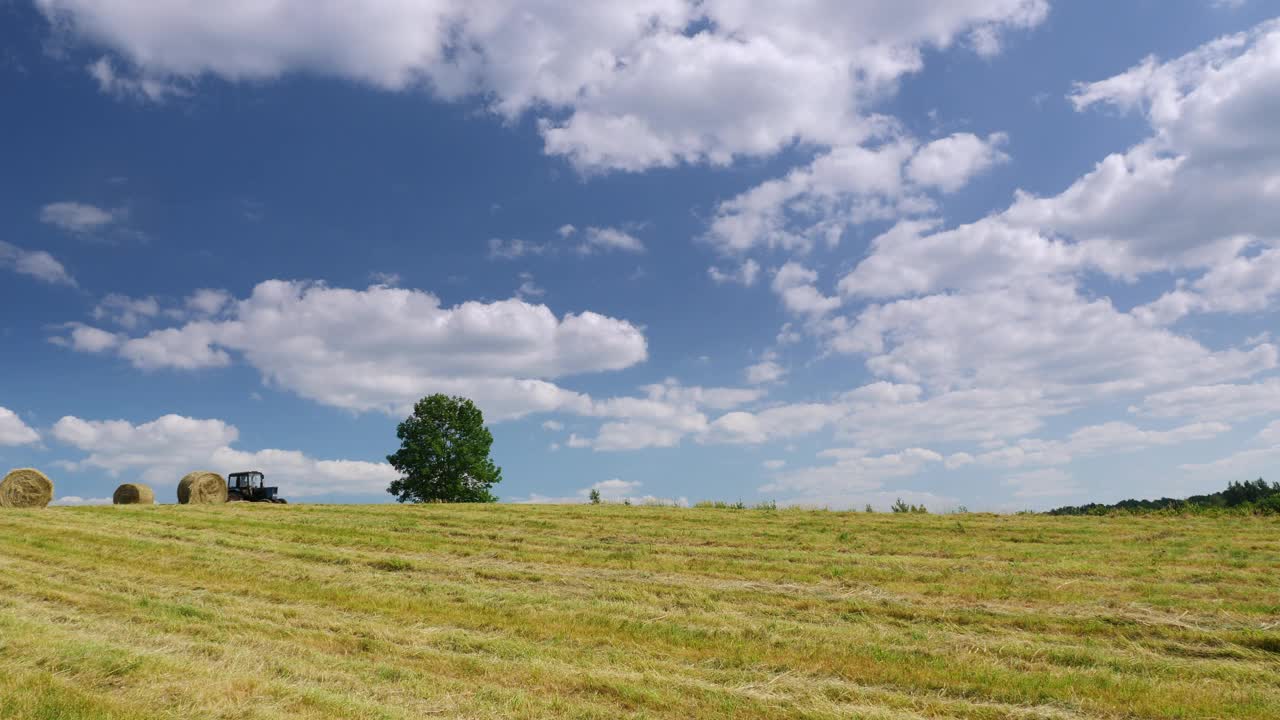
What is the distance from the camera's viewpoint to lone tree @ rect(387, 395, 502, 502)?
52.7 meters

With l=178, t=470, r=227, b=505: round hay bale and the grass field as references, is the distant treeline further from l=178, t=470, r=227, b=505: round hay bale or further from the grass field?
l=178, t=470, r=227, b=505: round hay bale

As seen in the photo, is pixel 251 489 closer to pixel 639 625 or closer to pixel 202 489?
pixel 202 489

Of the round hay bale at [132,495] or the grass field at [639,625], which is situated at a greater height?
the round hay bale at [132,495]

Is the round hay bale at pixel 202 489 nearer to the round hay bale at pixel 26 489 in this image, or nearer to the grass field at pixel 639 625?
the round hay bale at pixel 26 489

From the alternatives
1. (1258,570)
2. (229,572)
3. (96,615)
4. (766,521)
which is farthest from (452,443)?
(1258,570)

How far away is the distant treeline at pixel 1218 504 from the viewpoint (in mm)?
27578

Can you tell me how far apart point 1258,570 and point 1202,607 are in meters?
4.88

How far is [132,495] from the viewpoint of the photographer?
3588 centimetres

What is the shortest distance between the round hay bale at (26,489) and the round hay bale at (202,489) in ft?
16.2

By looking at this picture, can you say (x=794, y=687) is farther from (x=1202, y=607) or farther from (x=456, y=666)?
(x=1202, y=607)

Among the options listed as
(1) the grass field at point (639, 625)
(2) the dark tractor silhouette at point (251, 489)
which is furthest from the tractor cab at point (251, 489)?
(1) the grass field at point (639, 625)

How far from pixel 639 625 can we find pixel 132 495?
A: 34143 mm

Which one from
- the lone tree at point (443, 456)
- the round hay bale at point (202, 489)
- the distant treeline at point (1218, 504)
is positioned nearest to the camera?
the distant treeline at point (1218, 504)

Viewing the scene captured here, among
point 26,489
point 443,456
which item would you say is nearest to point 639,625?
point 26,489
